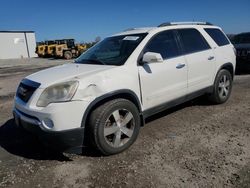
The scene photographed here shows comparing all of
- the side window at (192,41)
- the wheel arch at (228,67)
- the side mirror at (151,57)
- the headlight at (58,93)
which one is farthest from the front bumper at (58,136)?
the wheel arch at (228,67)

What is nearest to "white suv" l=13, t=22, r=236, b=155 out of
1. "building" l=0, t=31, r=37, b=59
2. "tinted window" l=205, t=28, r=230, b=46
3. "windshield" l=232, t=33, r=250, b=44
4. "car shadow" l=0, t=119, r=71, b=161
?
"tinted window" l=205, t=28, r=230, b=46

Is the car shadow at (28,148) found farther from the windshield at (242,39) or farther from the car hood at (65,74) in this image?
the windshield at (242,39)

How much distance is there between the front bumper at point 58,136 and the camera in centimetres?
338

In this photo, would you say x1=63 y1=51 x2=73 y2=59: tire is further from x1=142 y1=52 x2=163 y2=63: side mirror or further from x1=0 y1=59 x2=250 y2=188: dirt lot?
x1=142 y1=52 x2=163 y2=63: side mirror

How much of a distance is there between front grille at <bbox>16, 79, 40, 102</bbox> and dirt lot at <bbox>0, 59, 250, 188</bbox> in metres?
0.88

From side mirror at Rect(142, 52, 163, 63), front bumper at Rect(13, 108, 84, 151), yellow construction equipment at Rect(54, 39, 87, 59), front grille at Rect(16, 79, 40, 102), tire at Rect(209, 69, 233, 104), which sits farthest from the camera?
yellow construction equipment at Rect(54, 39, 87, 59)

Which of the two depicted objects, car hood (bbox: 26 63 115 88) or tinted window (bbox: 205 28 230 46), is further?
tinted window (bbox: 205 28 230 46)

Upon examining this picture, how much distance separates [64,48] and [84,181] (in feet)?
103

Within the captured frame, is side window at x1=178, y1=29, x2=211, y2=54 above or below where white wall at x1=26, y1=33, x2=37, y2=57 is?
below

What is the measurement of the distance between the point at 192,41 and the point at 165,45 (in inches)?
32.0

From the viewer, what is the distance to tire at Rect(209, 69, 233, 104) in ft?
18.6

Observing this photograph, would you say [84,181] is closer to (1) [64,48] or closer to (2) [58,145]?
(2) [58,145]

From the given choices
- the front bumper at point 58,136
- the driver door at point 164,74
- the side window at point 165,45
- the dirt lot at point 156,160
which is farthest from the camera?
the side window at point 165,45

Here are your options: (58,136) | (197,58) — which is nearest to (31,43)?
(197,58)
